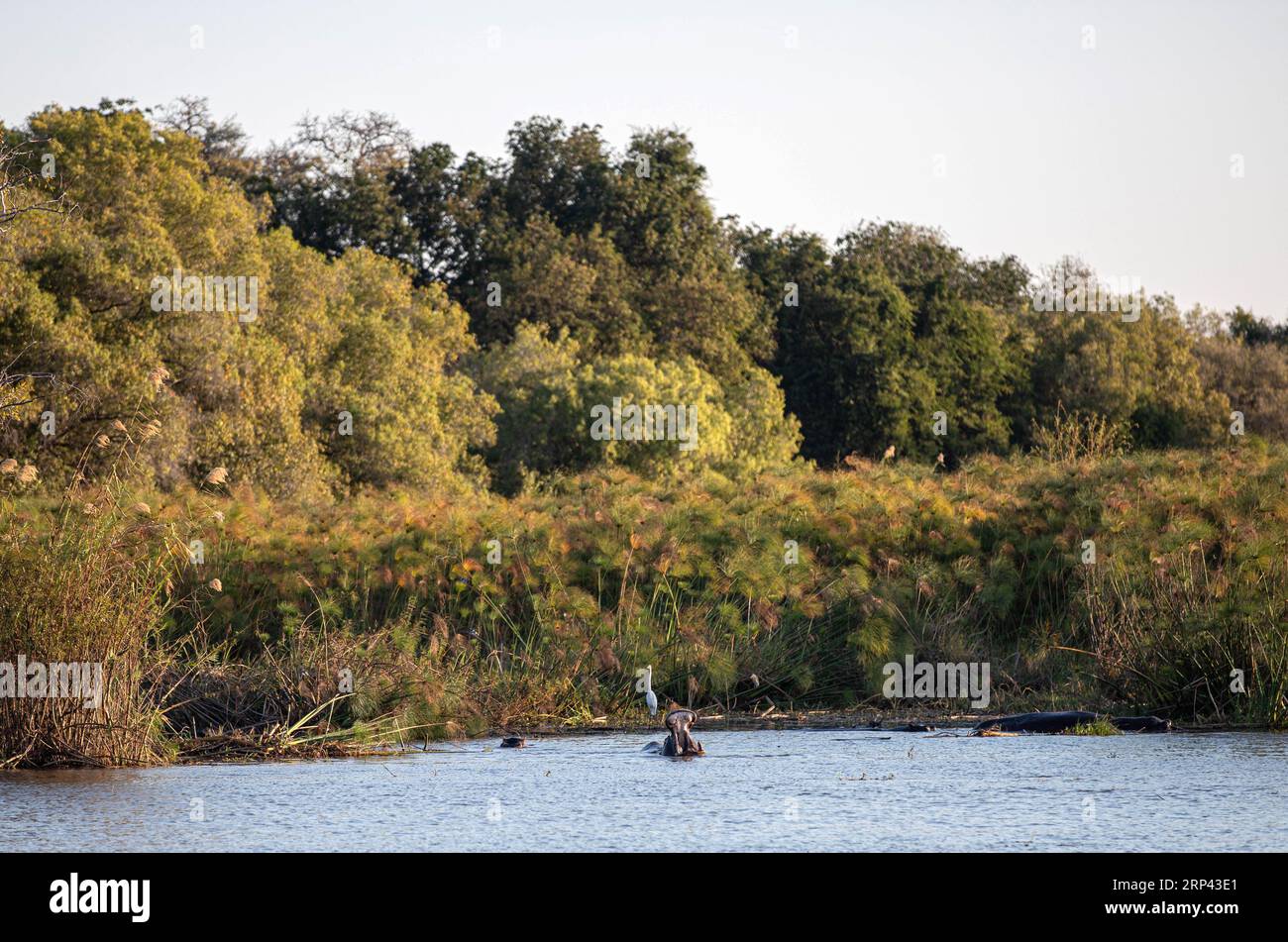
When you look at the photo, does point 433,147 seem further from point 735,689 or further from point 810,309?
point 735,689

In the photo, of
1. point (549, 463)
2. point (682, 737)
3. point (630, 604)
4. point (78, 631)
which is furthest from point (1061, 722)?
point (549, 463)

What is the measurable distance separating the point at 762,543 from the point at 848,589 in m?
1.21

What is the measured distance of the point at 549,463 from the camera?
129 ft

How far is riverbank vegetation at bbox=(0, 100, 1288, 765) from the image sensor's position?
50.4 ft

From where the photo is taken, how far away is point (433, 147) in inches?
1929

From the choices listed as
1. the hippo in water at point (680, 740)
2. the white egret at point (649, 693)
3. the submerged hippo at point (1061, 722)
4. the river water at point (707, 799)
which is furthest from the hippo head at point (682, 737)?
the submerged hippo at point (1061, 722)

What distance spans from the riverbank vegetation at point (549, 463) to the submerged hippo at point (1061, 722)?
0.50 metres

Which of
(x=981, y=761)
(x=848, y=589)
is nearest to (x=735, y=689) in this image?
(x=848, y=589)

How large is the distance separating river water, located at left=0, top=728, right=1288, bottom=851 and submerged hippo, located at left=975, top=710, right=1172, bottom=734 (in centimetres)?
41

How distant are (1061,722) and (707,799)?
4.96 meters

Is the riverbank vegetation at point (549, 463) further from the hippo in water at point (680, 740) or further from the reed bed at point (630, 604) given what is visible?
the hippo in water at point (680, 740)

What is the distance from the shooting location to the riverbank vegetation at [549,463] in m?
15.4

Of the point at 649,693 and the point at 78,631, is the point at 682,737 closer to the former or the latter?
the point at 649,693

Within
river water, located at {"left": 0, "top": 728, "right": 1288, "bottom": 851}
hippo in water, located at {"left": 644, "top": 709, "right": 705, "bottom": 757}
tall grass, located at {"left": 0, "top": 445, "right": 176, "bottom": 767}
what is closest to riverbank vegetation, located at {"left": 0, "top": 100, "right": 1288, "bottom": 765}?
tall grass, located at {"left": 0, "top": 445, "right": 176, "bottom": 767}
